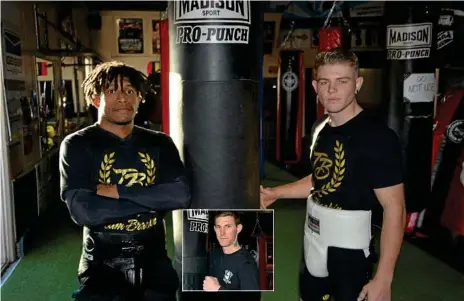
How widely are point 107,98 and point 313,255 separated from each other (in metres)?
1.03

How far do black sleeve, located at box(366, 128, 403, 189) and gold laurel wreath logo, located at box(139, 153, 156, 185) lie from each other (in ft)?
2.63

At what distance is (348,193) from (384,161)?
197 millimetres

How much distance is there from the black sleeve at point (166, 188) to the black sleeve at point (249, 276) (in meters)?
0.31

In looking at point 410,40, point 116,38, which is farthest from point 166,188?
point 116,38

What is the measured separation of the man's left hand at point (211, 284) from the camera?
5.55 feet

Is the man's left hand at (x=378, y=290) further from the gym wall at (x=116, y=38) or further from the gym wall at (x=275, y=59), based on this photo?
the gym wall at (x=275, y=59)

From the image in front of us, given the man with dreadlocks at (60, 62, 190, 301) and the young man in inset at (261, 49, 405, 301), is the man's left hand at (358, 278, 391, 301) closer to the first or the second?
the young man in inset at (261, 49, 405, 301)

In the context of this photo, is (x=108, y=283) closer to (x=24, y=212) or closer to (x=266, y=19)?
(x=24, y=212)

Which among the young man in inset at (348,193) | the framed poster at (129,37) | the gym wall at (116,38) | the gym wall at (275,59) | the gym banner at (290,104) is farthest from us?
the gym wall at (275,59)

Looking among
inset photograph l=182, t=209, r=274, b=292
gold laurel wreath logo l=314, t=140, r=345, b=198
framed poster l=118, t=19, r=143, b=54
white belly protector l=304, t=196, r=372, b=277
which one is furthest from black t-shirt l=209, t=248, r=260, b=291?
framed poster l=118, t=19, r=143, b=54

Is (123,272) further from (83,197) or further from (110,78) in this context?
(110,78)

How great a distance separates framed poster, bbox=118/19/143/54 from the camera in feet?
32.2

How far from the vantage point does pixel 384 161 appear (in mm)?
1739

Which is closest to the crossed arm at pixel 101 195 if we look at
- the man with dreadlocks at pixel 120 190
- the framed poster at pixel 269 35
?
the man with dreadlocks at pixel 120 190
